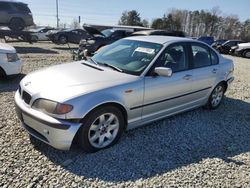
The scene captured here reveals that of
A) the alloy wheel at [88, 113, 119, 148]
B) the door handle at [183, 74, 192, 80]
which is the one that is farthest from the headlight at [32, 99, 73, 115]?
the door handle at [183, 74, 192, 80]

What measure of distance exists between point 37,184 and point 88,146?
31.7 inches

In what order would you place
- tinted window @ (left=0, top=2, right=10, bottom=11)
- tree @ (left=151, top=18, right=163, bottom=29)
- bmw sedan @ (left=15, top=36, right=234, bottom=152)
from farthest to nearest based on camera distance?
tree @ (left=151, top=18, right=163, bottom=29) < tinted window @ (left=0, top=2, right=10, bottom=11) < bmw sedan @ (left=15, top=36, right=234, bottom=152)

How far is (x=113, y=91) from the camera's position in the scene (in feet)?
11.1

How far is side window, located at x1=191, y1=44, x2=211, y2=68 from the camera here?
479cm

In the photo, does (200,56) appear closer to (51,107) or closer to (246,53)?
(51,107)

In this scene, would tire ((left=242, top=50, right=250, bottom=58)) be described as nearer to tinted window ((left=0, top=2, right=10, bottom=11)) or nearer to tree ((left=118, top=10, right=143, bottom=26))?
tinted window ((left=0, top=2, right=10, bottom=11))

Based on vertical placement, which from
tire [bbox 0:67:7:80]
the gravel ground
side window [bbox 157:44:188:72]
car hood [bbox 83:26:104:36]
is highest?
car hood [bbox 83:26:104:36]

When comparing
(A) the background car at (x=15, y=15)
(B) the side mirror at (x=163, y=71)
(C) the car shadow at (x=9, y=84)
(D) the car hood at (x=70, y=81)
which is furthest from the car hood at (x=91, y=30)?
(B) the side mirror at (x=163, y=71)

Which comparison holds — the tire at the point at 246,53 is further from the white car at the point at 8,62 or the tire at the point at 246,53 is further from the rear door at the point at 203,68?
the white car at the point at 8,62

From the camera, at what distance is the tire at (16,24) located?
1570 cm

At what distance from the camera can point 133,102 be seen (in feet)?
12.0

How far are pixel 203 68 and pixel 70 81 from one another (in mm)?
2706

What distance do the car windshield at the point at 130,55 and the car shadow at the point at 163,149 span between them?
1.07 meters

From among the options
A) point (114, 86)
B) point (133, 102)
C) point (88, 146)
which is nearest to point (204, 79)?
point (133, 102)
